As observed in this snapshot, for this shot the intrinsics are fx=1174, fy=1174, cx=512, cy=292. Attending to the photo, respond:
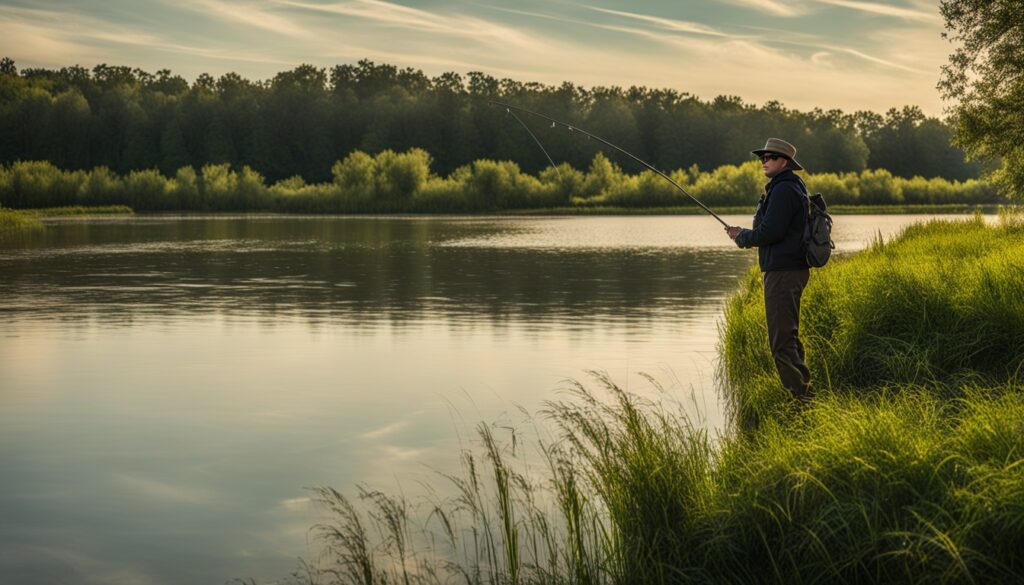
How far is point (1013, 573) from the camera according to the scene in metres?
5.00

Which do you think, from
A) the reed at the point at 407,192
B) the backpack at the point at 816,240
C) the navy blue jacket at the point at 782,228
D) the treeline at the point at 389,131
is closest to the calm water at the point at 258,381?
the navy blue jacket at the point at 782,228

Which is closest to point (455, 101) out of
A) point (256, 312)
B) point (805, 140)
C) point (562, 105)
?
point (562, 105)

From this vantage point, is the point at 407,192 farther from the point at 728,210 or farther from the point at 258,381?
the point at 258,381

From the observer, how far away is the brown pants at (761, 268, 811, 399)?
30.5ft

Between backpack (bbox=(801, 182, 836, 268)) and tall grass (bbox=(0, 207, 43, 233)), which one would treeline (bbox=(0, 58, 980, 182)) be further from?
backpack (bbox=(801, 182, 836, 268))

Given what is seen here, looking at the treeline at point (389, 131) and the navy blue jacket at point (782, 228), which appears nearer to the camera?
the navy blue jacket at point (782, 228)

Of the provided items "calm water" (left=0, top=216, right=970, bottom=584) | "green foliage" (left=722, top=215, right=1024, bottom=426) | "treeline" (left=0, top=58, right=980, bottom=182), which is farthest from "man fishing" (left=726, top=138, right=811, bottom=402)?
"treeline" (left=0, top=58, right=980, bottom=182)

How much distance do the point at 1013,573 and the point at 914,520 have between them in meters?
0.65

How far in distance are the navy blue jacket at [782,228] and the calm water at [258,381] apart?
72.8 inches

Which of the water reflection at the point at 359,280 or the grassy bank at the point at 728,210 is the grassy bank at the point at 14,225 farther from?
the grassy bank at the point at 728,210

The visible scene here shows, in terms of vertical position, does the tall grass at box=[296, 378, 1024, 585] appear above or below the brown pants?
below

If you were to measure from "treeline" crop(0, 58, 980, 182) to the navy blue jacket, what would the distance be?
433ft

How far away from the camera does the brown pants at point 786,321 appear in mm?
9305

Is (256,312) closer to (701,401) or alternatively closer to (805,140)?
(701,401)
